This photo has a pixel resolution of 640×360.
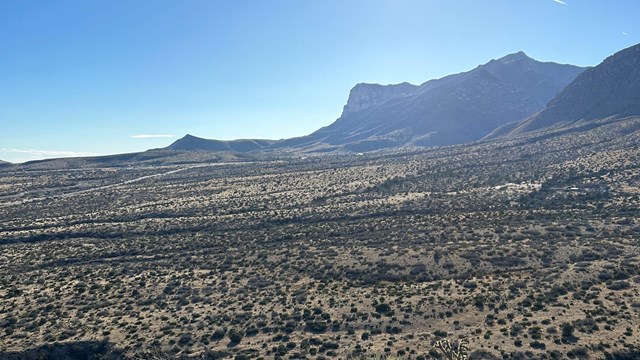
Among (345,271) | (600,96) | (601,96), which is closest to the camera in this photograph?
(345,271)

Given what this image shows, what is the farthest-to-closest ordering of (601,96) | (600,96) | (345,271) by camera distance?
(600,96), (601,96), (345,271)

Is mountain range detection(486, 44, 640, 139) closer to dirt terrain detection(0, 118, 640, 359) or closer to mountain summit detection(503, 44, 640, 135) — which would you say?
mountain summit detection(503, 44, 640, 135)

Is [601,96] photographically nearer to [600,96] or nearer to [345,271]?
[600,96]

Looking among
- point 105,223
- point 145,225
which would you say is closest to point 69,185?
point 105,223

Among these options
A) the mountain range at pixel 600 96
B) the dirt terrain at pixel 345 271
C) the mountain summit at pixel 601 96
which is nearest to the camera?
the dirt terrain at pixel 345 271

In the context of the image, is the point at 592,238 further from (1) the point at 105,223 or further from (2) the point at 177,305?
(1) the point at 105,223

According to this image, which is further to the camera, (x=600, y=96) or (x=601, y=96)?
(x=600, y=96)

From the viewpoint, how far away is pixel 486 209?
6041 cm

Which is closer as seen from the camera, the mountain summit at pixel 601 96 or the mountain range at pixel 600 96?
the mountain range at pixel 600 96

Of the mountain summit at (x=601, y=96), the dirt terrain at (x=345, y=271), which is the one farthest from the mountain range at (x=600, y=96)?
the dirt terrain at (x=345, y=271)

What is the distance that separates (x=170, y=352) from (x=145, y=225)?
40805 millimetres

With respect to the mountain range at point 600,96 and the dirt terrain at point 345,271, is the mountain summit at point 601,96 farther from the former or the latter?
the dirt terrain at point 345,271

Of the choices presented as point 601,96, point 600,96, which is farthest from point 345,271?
point 600,96

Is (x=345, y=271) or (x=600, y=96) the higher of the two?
(x=600, y=96)
